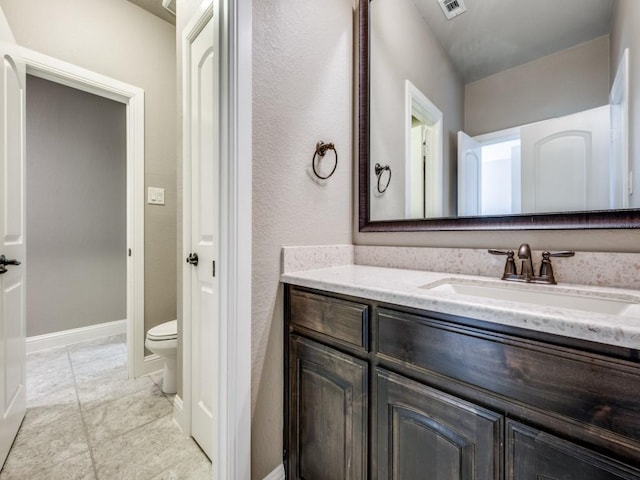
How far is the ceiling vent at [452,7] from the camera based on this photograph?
4.05 ft

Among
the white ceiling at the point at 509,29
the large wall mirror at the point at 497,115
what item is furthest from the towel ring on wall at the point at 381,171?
the white ceiling at the point at 509,29

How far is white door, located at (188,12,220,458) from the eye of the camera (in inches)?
52.1

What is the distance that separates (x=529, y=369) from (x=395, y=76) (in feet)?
4.45

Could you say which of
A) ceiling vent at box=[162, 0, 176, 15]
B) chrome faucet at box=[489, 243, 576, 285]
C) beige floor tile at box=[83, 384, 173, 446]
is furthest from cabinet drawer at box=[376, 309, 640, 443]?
ceiling vent at box=[162, 0, 176, 15]

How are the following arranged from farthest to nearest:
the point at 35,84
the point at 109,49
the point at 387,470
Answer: the point at 35,84 → the point at 109,49 → the point at 387,470

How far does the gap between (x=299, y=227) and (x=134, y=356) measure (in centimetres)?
170

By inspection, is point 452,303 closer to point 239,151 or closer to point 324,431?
point 324,431

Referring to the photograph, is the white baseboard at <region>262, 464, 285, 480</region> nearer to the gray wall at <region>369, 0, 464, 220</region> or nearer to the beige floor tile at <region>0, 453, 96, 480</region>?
the beige floor tile at <region>0, 453, 96, 480</region>

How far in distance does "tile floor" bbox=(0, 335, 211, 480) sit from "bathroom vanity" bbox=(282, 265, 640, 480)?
0.67 m

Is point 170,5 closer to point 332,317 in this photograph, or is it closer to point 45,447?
point 332,317

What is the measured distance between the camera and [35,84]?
2510mm

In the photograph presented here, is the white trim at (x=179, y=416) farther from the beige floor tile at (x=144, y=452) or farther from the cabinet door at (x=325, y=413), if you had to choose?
the cabinet door at (x=325, y=413)

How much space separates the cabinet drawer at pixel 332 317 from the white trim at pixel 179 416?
93cm

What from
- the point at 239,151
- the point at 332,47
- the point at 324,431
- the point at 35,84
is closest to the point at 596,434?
the point at 324,431
